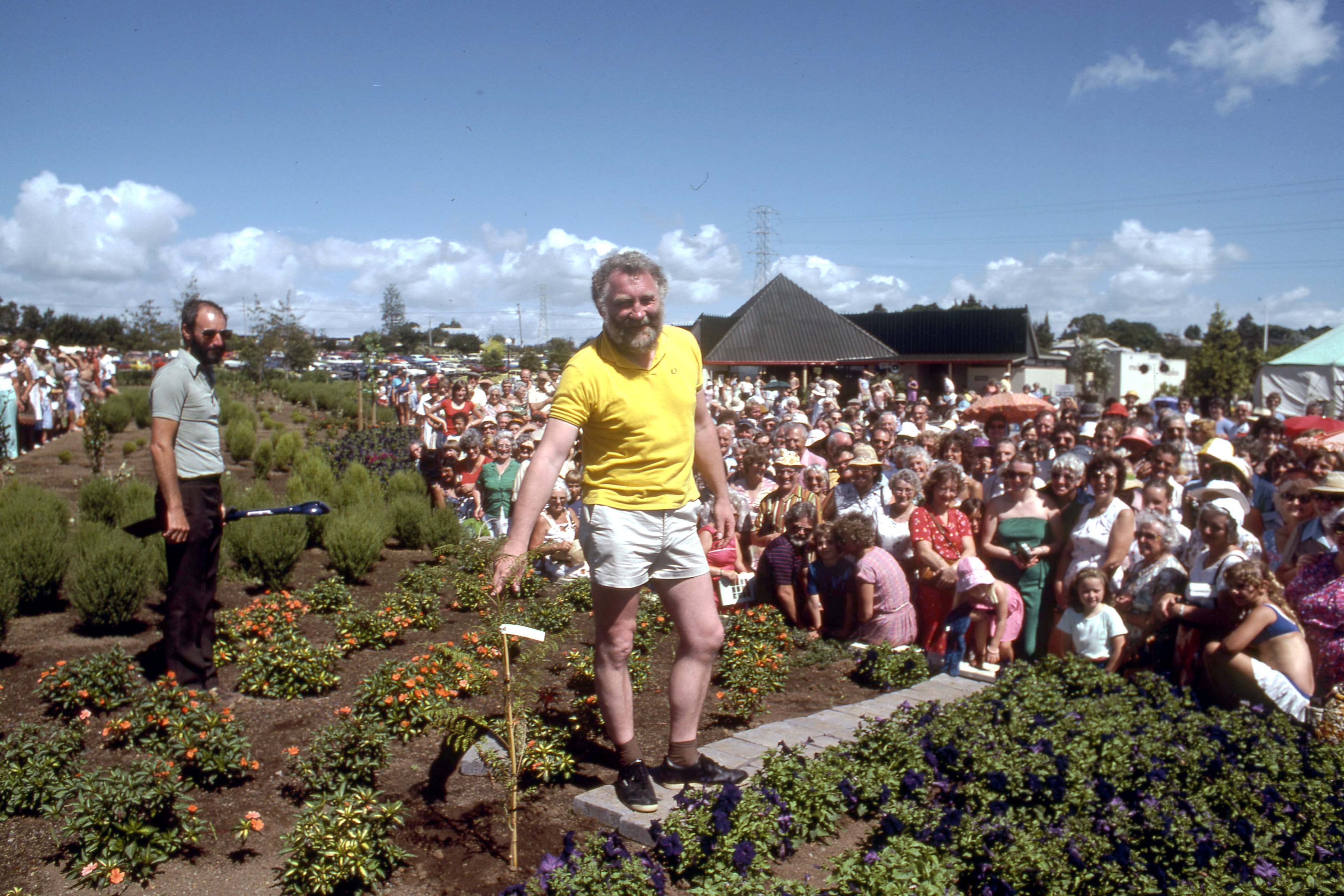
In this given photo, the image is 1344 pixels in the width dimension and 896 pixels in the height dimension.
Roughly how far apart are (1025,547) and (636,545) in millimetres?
3842

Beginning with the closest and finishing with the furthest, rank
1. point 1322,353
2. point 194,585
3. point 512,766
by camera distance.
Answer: point 512,766
point 194,585
point 1322,353

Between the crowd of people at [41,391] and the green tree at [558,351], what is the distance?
871 centimetres

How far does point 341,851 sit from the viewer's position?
9.70ft

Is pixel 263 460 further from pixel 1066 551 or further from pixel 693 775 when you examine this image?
pixel 693 775

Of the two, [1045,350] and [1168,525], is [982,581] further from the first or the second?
[1045,350]

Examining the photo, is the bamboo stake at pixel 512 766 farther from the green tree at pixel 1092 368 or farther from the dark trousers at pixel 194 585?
the green tree at pixel 1092 368

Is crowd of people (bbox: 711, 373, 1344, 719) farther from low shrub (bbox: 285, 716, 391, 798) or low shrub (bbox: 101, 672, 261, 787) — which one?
low shrub (bbox: 101, 672, 261, 787)

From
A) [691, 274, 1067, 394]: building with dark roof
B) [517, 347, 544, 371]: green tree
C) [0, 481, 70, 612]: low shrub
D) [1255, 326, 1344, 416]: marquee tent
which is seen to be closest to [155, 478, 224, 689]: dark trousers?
[0, 481, 70, 612]: low shrub

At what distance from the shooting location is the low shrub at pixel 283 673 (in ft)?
15.5

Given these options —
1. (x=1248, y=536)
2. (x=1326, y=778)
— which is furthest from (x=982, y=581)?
(x=1326, y=778)

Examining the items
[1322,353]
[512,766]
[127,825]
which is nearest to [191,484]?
[127,825]

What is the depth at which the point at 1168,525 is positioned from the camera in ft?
18.0

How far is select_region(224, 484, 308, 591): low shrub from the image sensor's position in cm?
708

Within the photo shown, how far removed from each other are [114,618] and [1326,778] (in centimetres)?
625
